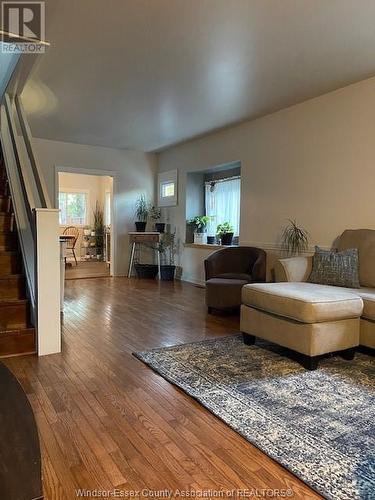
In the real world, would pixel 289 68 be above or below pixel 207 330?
above

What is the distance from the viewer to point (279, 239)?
456 cm

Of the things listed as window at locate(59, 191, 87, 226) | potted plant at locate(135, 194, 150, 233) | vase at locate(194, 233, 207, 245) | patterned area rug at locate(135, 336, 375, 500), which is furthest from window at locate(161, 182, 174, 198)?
patterned area rug at locate(135, 336, 375, 500)

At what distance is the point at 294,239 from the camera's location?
14.1 ft

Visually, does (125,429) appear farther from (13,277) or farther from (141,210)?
(141,210)

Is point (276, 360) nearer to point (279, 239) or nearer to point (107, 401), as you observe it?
point (107, 401)

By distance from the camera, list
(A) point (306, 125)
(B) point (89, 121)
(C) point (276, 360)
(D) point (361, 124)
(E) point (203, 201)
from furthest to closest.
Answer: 1. (E) point (203, 201)
2. (B) point (89, 121)
3. (A) point (306, 125)
4. (D) point (361, 124)
5. (C) point (276, 360)

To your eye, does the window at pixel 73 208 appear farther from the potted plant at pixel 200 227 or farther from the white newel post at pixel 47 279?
the white newel post at pixel 47 279

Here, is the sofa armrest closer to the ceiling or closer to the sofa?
the sofa

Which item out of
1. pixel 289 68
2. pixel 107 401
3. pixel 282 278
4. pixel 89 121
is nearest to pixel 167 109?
pixel 89 121

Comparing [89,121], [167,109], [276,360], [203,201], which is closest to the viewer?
[276,360]

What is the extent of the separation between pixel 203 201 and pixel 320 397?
193 inches

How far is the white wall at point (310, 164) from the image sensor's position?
11.8 feet

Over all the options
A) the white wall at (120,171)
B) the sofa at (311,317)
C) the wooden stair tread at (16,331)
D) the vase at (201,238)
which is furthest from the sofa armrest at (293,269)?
the white wall at (120,171)

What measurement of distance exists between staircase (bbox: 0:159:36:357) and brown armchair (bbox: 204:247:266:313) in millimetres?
1933
